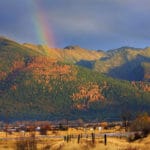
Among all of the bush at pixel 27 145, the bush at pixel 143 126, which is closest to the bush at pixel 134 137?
the bush at pixel 143 126

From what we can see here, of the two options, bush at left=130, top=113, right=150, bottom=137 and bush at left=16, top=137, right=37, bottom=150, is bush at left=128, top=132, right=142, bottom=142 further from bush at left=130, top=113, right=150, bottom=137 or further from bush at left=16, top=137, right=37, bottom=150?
bush at left=16, top=137, right=37, bottom=150

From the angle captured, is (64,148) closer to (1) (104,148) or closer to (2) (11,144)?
(1) (104,148)

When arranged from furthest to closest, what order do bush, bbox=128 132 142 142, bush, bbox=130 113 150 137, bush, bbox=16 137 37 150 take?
1. bush, bbox=130 113 150 137
2. bush, bbox=128 132 142 142
3. bush, bbox=16 137 37 150

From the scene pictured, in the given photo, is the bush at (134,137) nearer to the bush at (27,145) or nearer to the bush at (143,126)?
the bush at (143,126)

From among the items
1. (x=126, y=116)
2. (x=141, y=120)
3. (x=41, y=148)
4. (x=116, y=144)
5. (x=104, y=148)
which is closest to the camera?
(x=104, y=148)

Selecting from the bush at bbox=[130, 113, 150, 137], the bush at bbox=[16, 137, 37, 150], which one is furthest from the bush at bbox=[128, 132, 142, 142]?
the bush at bbox=[16, 137, 37, 150]

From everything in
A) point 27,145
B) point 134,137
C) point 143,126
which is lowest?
point 27,145

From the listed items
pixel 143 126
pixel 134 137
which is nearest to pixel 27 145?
pixel 134 137

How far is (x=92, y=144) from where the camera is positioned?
80250 mm

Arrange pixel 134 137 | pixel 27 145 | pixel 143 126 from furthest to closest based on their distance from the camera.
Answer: pixel 143 126
pixel 134 137
pixel 27 145

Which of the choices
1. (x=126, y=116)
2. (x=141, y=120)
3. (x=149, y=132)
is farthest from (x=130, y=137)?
(x=126, y=116)

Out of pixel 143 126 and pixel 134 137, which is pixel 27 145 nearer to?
pixel 134 137

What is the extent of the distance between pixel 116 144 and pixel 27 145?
2020 cm

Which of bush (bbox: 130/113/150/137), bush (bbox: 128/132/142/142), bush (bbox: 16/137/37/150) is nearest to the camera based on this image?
bush (bbox: 16/137/37/150)
